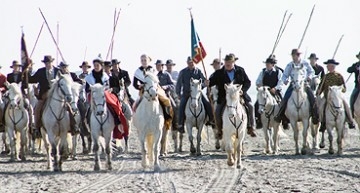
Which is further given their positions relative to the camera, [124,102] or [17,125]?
[124,102]

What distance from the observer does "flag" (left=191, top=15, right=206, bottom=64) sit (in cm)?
2094

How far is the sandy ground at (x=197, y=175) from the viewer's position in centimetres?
1355

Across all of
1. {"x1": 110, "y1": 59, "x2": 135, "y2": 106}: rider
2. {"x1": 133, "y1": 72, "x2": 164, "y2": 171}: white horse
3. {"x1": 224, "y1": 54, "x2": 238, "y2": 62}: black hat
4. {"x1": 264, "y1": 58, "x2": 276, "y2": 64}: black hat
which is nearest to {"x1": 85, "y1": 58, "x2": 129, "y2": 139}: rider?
{"x1": 133, "y1": 72, "x2": 164, "y2": 171}: white horse

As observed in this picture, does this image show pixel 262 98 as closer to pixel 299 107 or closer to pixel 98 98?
pixel 299 107

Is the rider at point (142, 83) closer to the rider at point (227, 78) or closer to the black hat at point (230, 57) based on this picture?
the rider at point (227, 78)

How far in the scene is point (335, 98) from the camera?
20.3m

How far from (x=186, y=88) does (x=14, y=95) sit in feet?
16.3

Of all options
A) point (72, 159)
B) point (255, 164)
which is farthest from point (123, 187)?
point (72, 159)

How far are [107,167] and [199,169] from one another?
2111mm

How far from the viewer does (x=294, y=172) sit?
15.7 meters

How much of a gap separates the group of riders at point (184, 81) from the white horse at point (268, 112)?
261 millimetres

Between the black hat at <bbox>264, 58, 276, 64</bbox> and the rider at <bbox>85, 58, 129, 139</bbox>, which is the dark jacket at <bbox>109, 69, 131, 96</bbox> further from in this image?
the black hat at <bbox>264, 58, 276, 64</bbox>

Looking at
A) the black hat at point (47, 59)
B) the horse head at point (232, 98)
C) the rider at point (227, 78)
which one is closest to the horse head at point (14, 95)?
the black hat at point (47, 59)

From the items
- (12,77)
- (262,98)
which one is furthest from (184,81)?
(12,77)
